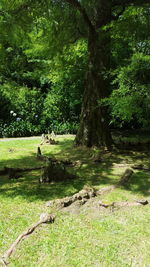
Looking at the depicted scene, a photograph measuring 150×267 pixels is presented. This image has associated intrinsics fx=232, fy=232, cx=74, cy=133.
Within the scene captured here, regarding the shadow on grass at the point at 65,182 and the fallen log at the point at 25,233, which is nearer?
the fallen log at the point at 25,233

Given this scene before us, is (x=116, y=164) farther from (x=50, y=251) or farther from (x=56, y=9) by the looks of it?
(x=56, y=9)

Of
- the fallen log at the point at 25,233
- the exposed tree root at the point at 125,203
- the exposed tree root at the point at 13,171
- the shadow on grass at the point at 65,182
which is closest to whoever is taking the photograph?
the fallen log at the point at 25,233

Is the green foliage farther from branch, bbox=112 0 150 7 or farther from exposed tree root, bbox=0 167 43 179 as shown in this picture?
exposed tree root, bbox=0 167 43 179

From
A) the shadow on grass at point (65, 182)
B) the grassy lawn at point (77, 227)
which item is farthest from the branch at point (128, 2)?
the grassy lawn at point (77, 227)

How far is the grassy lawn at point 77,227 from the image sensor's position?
247 centimetres

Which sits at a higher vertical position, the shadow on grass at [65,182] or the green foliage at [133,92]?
the green foliage at [133,92]

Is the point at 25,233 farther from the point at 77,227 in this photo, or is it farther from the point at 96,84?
the point at 96,84

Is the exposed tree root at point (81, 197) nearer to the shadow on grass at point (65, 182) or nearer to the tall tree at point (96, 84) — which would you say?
the shadow on grass at point (65, 182)

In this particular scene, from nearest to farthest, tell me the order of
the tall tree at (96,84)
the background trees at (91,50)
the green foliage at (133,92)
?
the green foliage at (133,92), the background trees at (91,50), the tall tree at (96,84)

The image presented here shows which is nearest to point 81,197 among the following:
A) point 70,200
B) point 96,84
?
point 70,200

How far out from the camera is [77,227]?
305 centimetres

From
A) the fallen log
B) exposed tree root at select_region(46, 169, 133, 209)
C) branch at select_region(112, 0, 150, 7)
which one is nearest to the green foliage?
exposed tree root at select_region(46, 169, 133, 209)

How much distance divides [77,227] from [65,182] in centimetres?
185

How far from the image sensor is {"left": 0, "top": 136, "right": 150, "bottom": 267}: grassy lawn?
2.47 metres
